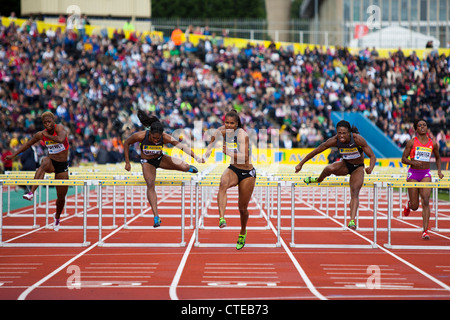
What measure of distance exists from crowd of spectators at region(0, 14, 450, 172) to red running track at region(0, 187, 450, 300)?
51.7 feet

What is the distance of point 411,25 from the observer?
2191 inches

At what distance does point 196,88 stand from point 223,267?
25.1m

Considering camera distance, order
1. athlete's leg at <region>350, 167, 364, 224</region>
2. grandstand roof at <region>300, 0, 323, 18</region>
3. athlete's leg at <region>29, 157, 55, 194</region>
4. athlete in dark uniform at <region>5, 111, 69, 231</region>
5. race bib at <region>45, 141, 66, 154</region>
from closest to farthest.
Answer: athlete's leg at <region>350, 167, 364, 224</region>, athlete in dark uniform at <region>5, 111, 69, 231</region>, race bib at <region>45, 141, 66, 154</region>, athlete's leg at <region>29, 157, 55, 194</region>, grandstand roof at <region>300, 0, 323, 18</region>

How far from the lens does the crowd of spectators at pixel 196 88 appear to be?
95.2 ft

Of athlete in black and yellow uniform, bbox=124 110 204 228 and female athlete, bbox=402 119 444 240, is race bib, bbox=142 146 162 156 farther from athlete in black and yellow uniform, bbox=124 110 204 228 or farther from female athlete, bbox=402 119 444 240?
female athlete, bbox=402 119 444 240

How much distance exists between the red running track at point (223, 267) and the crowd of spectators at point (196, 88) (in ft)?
51.7

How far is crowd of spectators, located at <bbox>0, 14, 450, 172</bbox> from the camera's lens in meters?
29.0

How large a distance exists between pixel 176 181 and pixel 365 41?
33.6 metres

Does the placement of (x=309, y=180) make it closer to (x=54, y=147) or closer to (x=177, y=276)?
(x=177, y=276)

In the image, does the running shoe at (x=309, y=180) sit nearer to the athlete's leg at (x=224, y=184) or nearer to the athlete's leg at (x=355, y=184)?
the athlete's leg at (x=355, y=184)

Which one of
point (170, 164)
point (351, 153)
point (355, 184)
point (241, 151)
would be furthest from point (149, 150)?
point (355, 184)

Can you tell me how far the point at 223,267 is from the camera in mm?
8430

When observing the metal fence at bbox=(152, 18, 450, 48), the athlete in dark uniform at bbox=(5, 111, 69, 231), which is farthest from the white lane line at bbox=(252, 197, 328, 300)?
the metal fence at bbox=(152, 18, 450, 48)
